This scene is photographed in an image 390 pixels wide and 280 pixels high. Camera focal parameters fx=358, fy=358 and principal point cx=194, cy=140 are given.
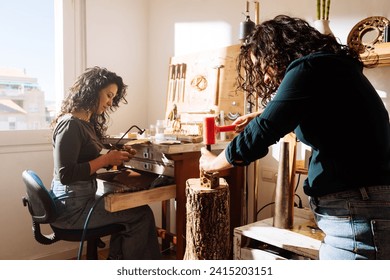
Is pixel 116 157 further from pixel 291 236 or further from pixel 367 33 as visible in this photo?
pixel 367 33

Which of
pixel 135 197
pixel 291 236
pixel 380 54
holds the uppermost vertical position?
pixel 380 54

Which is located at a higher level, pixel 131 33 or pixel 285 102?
pixel 131 33

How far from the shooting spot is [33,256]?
6.61 feet

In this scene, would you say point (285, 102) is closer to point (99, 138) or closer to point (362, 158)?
point (362, 158)

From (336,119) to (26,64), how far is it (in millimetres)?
1695

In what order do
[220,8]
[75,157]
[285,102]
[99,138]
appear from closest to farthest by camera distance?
[285,102] < [75,157] < [99,138] < [220,8]

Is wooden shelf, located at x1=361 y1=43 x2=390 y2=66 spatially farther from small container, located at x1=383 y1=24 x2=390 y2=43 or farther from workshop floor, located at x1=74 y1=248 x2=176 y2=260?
workshop floor, located at x1=74 y1=248 x2=176 y2=260

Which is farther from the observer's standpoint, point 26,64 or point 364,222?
point 26,64

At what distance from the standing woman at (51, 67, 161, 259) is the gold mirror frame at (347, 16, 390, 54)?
1.08 metres

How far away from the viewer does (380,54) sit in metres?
1.38

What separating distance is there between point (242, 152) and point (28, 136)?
4.78ft

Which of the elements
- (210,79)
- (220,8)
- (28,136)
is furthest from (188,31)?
(28,136)

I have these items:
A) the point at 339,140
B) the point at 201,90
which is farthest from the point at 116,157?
the point at 339,140

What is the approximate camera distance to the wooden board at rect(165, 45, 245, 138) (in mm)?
1996
